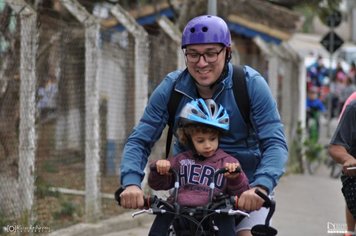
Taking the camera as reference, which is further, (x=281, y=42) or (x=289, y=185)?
(x=281, y=42)

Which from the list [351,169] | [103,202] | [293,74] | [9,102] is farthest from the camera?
[293,74]

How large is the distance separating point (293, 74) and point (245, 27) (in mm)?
1492

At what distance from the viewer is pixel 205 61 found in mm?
4305

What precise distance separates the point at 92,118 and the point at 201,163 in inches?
187

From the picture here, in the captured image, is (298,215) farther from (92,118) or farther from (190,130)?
(190,130)

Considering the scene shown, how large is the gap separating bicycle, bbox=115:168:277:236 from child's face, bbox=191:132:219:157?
0.18 meters

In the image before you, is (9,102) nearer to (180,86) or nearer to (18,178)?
(18,178)

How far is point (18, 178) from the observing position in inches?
308

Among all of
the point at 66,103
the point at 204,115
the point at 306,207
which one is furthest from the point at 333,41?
the point at 204,115

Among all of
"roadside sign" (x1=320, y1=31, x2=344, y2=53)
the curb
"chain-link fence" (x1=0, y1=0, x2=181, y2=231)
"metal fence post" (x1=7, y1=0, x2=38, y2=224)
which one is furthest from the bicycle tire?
"metal fence post" (x1=7, y1=0, x2=38, y2=224)

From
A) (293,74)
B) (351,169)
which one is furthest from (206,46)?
(293,74)

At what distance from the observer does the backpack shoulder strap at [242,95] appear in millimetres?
4367

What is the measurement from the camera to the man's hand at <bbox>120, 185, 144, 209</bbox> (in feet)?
13.3

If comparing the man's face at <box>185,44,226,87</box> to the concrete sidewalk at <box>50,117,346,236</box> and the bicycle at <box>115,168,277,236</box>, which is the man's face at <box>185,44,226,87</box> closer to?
the bicycle at <box>115,168,277,236</box>
